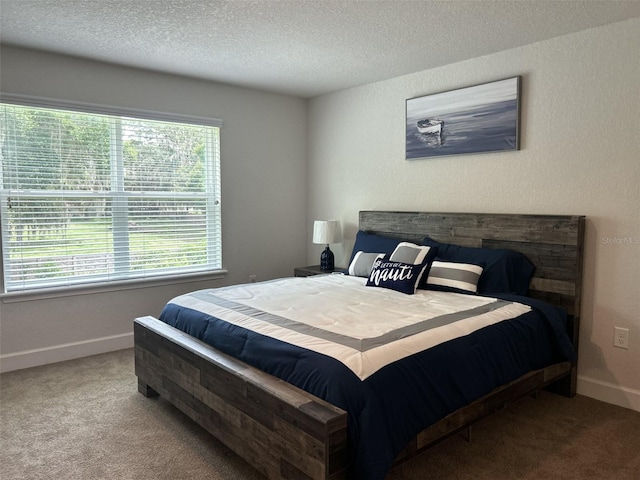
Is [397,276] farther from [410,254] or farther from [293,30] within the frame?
[293,30]

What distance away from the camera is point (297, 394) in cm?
188

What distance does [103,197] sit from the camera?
12.5 feet

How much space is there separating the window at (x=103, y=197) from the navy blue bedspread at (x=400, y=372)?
1.46m

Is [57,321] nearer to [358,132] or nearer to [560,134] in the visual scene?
[358,132]

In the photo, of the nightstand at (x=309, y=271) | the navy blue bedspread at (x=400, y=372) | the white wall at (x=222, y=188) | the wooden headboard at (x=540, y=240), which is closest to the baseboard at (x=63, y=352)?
the white wall at (x=222, y=188)

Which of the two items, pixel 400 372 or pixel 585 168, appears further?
pixel 585 168

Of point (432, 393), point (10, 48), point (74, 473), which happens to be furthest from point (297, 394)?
point (10, 48)

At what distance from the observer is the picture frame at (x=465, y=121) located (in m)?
3.30

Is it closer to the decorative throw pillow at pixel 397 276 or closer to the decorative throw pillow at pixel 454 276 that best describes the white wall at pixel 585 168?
the decorative throw pillow at pixel 454 276

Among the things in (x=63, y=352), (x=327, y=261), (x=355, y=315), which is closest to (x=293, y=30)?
(x=355, y=315)

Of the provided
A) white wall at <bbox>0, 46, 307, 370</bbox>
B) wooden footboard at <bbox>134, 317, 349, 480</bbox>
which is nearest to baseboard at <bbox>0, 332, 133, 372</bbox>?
white wall at <bbox>0, 46, 307, 370</bbox>

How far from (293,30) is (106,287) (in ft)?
8.10

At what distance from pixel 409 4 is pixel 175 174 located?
2506 millimetres

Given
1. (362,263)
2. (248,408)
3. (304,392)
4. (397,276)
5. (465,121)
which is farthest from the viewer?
(362,263)
